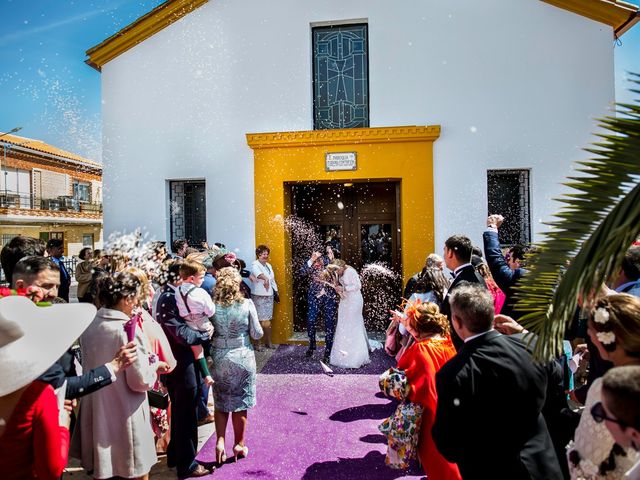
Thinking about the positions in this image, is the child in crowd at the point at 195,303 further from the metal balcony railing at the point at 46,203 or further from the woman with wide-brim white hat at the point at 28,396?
the metal balcony railing at the point at 46,203

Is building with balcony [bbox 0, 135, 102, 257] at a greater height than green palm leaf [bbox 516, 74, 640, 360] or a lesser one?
greater

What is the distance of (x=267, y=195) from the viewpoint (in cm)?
832

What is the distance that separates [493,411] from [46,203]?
126 ft

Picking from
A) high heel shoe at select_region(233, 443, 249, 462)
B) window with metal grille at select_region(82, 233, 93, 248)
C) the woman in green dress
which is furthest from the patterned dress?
window with metal grille at select_region(82, 233, 93, 248)

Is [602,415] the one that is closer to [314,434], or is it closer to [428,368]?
[428,368]

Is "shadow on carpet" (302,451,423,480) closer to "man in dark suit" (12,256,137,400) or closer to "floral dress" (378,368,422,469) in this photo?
"floral dress" (378,368,422,469)

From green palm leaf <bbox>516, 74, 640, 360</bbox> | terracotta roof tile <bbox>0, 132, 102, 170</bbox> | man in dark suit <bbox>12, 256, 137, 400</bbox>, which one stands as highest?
terracotta roof tile <bbox>0, 132, 102, 170</bbox>

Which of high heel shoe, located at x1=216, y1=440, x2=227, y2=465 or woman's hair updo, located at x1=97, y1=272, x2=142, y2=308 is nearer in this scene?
woman's hair updo, located at x1=97, y1=272, x2=142, y2=308

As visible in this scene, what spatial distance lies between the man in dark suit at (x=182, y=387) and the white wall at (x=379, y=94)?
4517 mm

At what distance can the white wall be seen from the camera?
759cm

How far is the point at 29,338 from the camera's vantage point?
1.98 meters

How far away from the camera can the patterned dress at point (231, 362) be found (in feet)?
13.5

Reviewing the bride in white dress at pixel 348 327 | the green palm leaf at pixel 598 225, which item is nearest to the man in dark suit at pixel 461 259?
the green palm leaf at pixel 598 225

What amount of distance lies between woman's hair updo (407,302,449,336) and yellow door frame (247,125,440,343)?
191 inches
